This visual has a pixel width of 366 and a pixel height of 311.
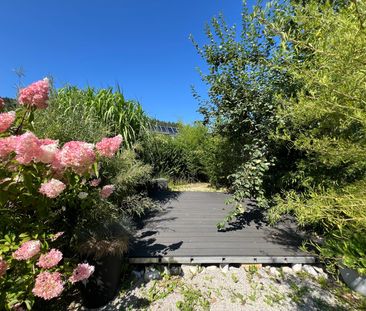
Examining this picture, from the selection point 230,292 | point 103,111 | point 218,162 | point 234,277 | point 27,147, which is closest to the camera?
point 27,147

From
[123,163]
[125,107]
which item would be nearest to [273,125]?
[123,163]

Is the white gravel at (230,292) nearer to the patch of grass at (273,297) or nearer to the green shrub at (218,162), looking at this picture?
the patch of grass at (273,297)

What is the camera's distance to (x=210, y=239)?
3.33 metres

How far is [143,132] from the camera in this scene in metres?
5.05

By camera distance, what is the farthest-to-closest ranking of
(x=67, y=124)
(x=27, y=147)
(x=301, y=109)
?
(x=67, y=124) < (x=301, y=109) < (x=27, y=147)

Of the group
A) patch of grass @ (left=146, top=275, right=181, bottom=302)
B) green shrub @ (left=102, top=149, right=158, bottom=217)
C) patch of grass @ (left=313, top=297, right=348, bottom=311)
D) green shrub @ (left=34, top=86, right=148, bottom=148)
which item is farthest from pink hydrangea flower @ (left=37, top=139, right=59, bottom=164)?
patch of grass @ (left=313, top=297, right=348, bottom=311)

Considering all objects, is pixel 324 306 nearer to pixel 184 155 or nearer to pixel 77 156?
pixel 77 156

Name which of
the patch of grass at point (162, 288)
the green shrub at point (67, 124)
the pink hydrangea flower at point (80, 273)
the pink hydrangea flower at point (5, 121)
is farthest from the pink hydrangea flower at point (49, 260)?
the green shrub at point (67, 124)

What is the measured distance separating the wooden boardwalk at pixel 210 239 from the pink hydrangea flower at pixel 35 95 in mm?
2141

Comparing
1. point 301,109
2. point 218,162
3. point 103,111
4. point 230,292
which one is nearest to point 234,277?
point 230,292

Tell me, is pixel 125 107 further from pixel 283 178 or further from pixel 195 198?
pixel 283 178

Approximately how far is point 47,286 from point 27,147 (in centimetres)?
76

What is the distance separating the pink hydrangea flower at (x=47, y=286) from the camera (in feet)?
3.96

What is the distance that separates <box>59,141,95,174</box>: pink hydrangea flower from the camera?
1238mm
